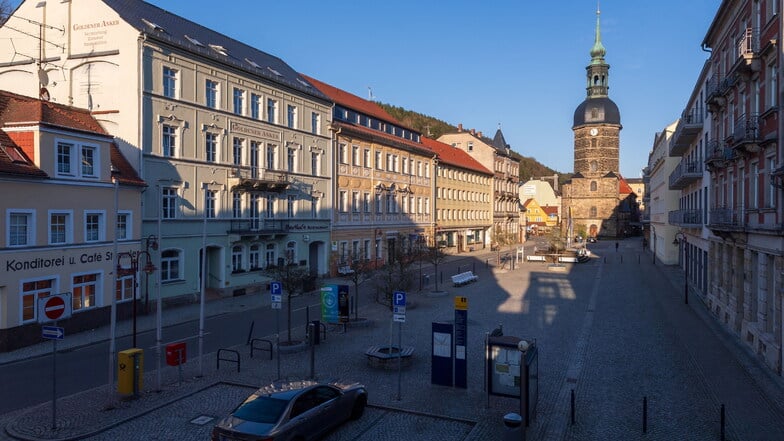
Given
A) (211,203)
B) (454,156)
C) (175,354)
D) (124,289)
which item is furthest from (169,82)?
(454,156)

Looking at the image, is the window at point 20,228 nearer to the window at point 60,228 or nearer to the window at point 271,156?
the window at point 60,228

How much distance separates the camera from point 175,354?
14.6 metres

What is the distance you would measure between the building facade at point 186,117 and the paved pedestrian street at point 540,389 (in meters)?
8.98

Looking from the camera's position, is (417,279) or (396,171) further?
(396,171)

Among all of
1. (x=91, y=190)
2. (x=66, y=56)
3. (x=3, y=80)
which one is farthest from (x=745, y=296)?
(x=3, y=80)

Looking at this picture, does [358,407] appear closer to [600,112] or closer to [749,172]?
[749,172]

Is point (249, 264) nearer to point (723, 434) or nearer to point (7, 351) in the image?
point (7, 351)

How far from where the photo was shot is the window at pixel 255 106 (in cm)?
3253

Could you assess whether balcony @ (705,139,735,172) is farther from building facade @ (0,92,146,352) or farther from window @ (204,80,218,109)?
window @ (204,80,218,109)

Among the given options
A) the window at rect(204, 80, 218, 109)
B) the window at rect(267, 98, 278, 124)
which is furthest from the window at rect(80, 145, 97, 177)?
the window at rect(267, 98, 278, 124)

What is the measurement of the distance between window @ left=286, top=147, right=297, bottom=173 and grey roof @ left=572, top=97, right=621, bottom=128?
72823mm

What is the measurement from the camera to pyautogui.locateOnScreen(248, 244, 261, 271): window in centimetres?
3284

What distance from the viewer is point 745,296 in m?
19.3

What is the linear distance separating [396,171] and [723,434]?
39707 millimetres
